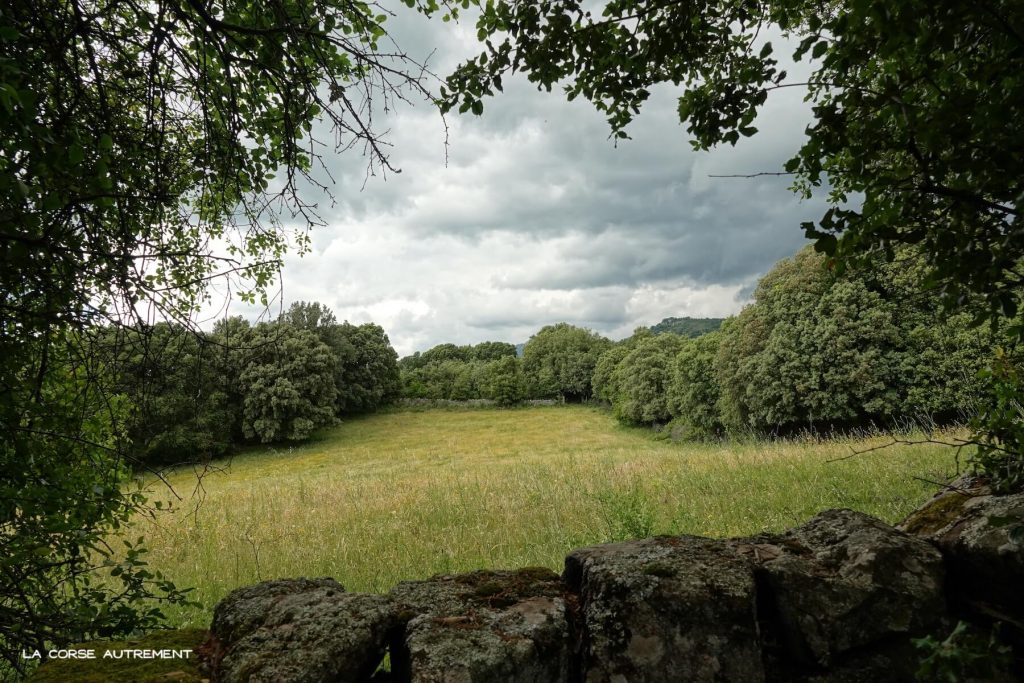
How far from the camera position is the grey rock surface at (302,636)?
9.02 ft

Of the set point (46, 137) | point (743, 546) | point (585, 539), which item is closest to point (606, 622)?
point (743, 546)

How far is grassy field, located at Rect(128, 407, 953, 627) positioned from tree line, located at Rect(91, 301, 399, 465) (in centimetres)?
96

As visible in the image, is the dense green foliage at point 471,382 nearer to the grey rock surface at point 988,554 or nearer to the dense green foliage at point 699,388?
the dense green foliage at point 699,388

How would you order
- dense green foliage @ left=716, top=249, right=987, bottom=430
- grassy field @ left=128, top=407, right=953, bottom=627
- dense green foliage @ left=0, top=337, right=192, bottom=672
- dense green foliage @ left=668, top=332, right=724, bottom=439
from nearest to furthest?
dense green foliage @ left=0, top=337, right=192, bottom=672
grassy field @ left=128, top=407, right=953, bottom=627
dense green foliage @ left=716, top=249, right=987, bottom=430
dense green foliage @ left=668, top=332, right=724, bottom=439

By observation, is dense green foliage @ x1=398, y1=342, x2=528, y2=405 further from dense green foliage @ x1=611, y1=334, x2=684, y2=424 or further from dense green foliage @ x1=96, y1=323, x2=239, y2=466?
dense green foliage @ x1=96, y1=323, x2=239, y2=466

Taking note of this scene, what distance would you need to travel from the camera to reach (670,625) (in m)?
2.95

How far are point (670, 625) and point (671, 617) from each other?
→ 4 centimetres

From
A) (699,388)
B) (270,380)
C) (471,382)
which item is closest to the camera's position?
(699,388)

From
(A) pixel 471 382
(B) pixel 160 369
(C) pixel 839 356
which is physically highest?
(B) pixel 160 369

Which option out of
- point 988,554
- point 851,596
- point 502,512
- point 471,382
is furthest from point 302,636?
point 471,382

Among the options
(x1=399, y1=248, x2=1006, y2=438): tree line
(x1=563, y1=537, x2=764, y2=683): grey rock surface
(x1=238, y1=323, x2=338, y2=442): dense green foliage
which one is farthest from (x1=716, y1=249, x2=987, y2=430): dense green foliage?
(x1=238, y1=323, x2=338, y2=442): dense green foliage

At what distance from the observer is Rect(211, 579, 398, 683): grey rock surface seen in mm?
2748

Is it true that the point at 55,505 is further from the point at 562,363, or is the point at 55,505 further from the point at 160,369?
the point at 562,363

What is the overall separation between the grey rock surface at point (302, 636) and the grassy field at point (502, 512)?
0.87 meters
